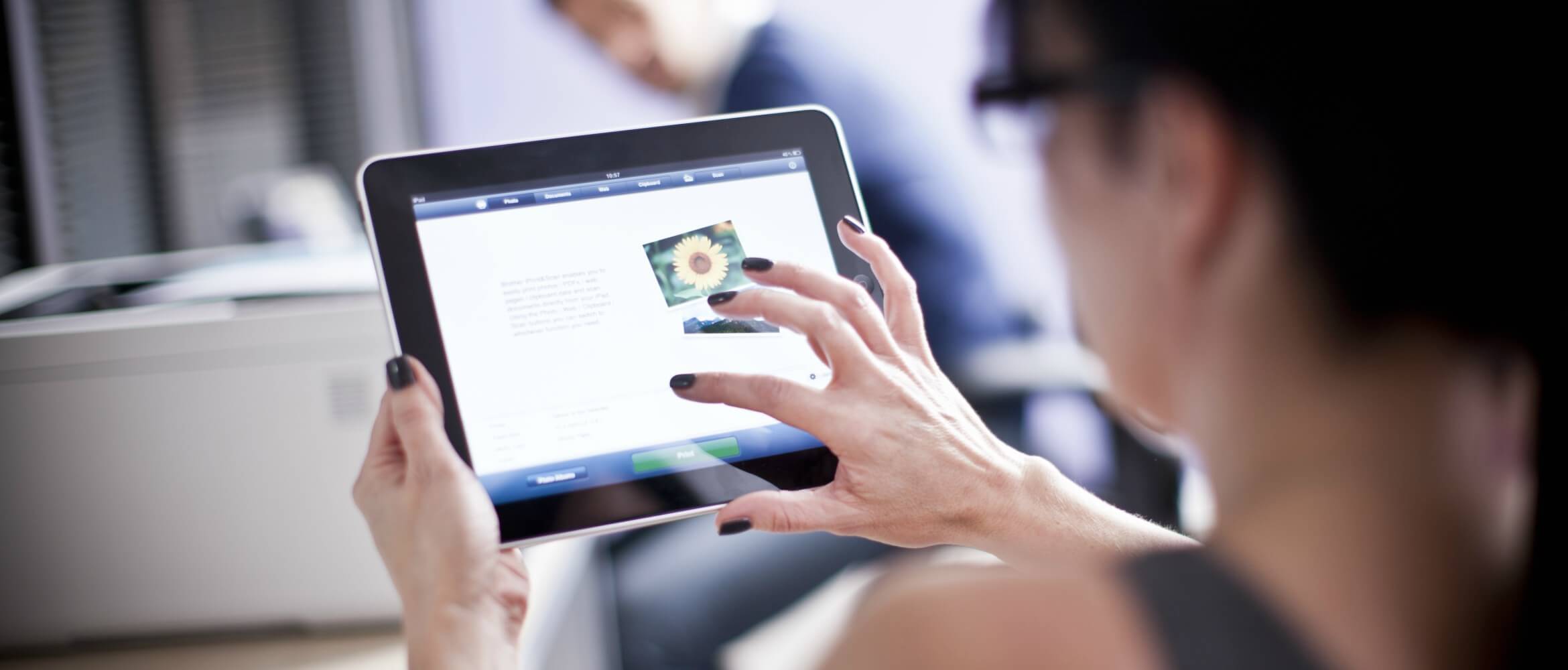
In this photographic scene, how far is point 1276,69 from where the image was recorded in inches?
13.8

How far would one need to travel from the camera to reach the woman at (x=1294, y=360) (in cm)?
35

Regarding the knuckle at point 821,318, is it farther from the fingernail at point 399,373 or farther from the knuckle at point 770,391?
the fingernail at point 399,373

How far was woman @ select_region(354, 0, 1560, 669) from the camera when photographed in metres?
0.35

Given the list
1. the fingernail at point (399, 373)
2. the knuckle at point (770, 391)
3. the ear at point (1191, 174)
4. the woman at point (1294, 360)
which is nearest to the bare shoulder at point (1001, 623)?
the woman at point (1294, 360)

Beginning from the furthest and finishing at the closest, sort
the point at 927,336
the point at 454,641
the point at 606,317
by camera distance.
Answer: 1. the point at 927,336
2. the point at 606,317
3. the point at 454,641

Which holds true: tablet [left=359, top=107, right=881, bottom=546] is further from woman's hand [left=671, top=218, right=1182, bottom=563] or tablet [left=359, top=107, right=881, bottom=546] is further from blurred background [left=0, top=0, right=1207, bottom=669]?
blurred background [left=0, top=0, right=1207, bottom=669]

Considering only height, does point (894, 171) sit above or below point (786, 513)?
above

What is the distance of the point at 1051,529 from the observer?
73 cm

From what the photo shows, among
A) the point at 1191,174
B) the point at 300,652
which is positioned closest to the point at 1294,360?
the point at 1191,174

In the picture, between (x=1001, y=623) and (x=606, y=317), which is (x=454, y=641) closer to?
(x=606, y=317)

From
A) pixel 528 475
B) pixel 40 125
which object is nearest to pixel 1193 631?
pixel 528 475

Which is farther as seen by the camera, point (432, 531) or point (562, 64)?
point (562, 64)

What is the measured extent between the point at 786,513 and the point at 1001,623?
1.10 ft

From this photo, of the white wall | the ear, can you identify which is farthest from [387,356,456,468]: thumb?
the white wall
